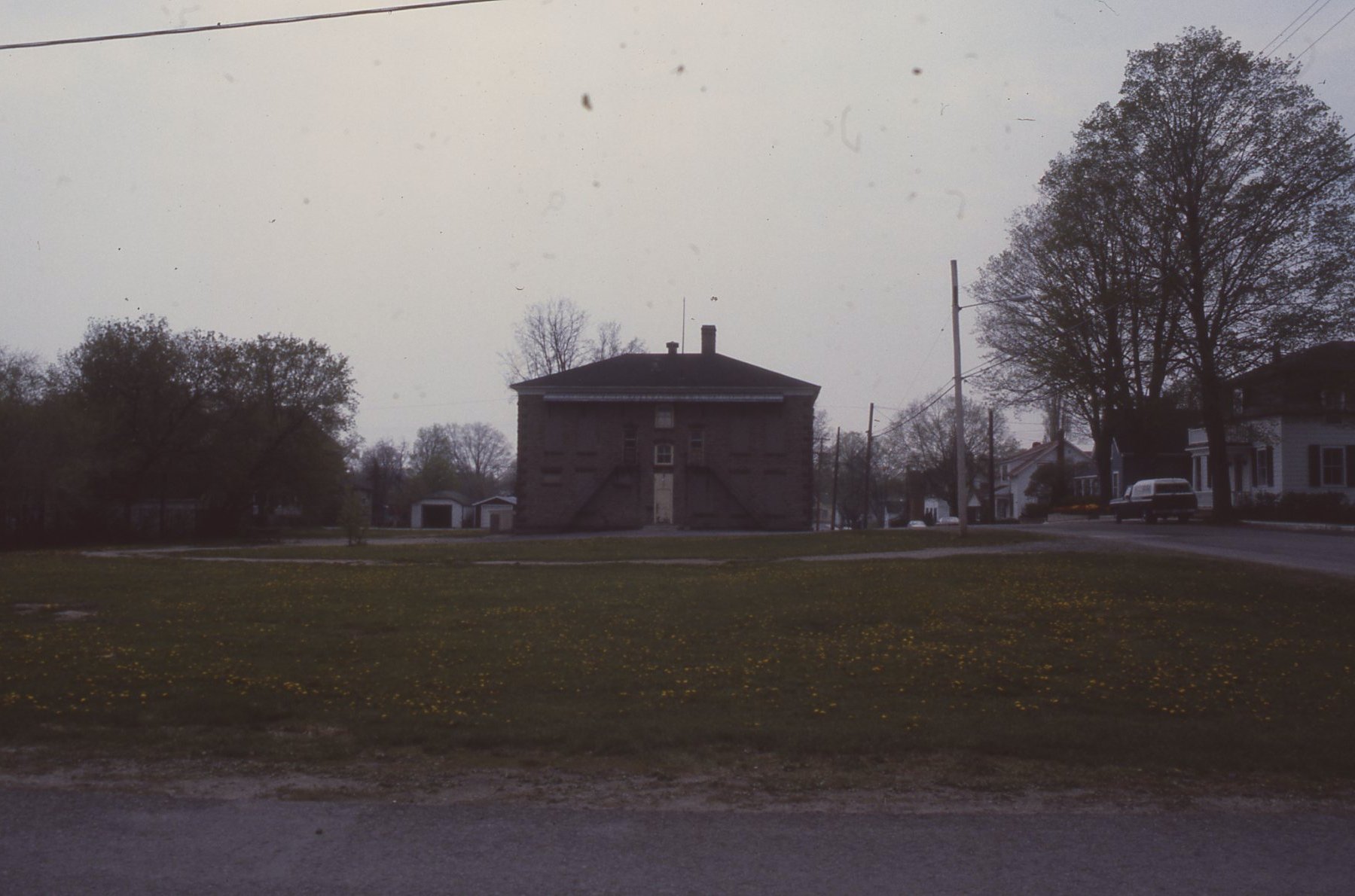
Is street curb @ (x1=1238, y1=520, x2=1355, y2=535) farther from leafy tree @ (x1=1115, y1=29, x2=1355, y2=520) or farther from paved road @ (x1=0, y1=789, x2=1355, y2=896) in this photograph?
paved road @ (x1=0, y1=789, x2=1355, y2=896)

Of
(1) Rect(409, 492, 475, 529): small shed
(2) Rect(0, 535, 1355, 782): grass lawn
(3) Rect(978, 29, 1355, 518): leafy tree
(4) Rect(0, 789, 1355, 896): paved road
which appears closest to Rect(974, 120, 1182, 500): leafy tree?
(3) Rect(978, 29, 1355, 518): leafy tree

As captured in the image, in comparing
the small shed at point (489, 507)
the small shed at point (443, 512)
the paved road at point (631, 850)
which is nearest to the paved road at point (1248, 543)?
the paved road at point (631, 850)

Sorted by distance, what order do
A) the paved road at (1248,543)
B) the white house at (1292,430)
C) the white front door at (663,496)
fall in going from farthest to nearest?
the white front door at (663,496)
the white house at (1292,430)
the paved road at (1248,543)

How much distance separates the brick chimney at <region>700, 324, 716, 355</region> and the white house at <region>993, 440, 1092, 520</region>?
45.2m

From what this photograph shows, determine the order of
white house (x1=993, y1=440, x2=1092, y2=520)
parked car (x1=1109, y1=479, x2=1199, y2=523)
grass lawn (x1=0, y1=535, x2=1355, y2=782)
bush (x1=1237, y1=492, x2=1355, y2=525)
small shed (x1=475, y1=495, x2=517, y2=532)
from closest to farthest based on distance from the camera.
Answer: grass lawn (x1=0, y1=535, x2=1355, y2=782), bush (x1=1237, y1=492, x2=1355, y2=525), parked car (x1=1109, y1=479, x2=1199, y2=523), small shed (x1=475, y1=495, x2=517, y2=532), white house (x1=993, y1=440, x2=1092, y2=520)

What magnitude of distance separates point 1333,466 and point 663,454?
29.8 metres

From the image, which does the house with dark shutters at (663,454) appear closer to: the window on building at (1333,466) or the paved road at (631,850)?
the window on building at (1333,466)

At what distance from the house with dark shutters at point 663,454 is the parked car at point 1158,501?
1440cm

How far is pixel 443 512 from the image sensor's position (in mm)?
105375

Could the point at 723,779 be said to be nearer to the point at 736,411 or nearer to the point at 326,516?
the point at 736,411

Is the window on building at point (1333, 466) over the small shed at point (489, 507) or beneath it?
over

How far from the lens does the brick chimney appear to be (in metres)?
58.8

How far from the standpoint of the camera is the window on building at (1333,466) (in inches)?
1965

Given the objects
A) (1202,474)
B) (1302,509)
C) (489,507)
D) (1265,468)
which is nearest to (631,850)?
(1302,509)
